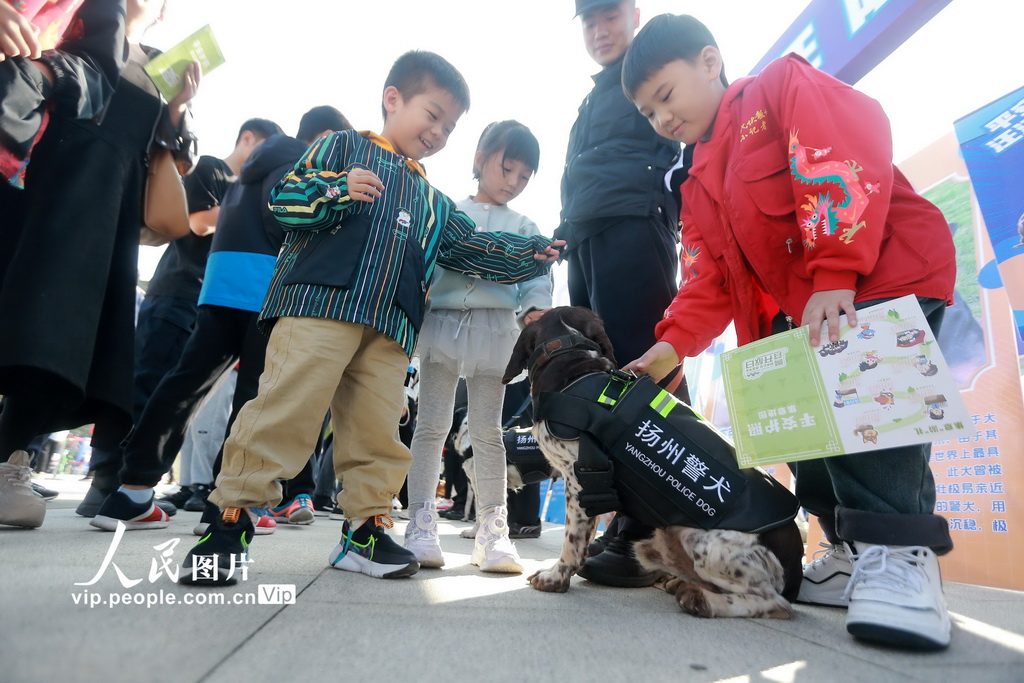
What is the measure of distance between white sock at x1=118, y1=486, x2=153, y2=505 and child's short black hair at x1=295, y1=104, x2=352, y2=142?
2361mm

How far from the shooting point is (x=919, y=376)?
4.58ft

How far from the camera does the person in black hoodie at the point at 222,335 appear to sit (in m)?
2.65

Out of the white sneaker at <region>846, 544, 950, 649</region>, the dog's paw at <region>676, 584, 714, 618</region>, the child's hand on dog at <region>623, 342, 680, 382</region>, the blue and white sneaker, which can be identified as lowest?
the dog's paw at <region>676, 584, 714, 618</region>

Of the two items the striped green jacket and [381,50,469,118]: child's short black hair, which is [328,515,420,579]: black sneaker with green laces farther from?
[381,50,469,118]: child's short black hair

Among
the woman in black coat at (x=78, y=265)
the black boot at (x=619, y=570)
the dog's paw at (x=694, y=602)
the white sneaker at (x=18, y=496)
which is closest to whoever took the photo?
the dog's paw at (x=694, y=602)

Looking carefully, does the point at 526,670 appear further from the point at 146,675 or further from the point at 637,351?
the point at 637,351

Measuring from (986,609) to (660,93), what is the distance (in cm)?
211

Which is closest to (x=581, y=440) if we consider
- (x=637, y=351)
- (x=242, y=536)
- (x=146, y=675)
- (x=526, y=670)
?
(x=637, y=351)

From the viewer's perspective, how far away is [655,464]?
6.04 feet

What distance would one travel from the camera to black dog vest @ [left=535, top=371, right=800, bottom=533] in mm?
1761

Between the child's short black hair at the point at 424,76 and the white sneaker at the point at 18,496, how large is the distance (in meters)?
2.06

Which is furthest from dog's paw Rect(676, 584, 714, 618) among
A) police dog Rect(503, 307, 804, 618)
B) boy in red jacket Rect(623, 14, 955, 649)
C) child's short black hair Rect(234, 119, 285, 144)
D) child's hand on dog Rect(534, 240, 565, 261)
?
child's short black hair Rect(234, 119, 285, 144)

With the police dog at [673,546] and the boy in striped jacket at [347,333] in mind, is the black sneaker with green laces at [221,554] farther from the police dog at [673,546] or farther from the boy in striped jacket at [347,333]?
the police dog at [673,546]

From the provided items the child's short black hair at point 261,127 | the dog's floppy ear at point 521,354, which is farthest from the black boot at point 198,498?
the dog's floppy ear at point 521,354
